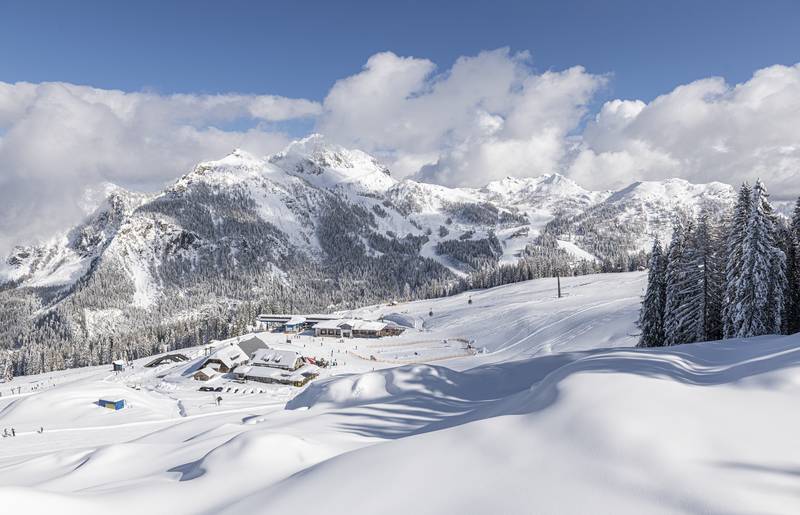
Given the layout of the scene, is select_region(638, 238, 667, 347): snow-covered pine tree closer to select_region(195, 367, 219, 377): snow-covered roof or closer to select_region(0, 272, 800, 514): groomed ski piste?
select_region(0, 272, 800, 514): groomed ski piste

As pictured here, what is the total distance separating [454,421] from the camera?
513 inches

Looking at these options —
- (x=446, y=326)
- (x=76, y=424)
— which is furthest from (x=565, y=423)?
(x=446, y=326)

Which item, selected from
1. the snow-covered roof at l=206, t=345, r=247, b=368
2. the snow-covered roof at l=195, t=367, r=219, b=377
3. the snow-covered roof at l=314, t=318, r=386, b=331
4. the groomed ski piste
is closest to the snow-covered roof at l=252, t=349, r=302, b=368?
A: the snow-covered roof at l=206, t=345, r=247, b=368

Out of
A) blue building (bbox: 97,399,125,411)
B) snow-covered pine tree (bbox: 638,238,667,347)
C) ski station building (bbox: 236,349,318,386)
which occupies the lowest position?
ski station building (bbox: 236,349,318,386)

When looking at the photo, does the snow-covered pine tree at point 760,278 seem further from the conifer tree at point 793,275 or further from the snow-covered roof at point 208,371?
the snow-covered roof at point 208,371

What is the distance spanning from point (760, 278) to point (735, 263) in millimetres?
2435

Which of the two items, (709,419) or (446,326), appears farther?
(446,326)

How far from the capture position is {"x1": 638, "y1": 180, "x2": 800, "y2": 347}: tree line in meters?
28.4

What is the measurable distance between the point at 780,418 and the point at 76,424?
51045 millimetres

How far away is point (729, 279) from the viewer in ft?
99.7

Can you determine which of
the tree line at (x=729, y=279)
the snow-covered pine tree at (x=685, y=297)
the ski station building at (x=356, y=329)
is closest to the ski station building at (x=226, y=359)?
the ski station building at (x=356, y=329)

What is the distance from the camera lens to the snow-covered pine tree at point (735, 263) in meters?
29.3

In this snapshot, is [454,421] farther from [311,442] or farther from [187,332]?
[187,332]

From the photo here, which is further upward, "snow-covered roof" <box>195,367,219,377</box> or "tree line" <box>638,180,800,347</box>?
"tree line" <box>638,180,800,347</box>
